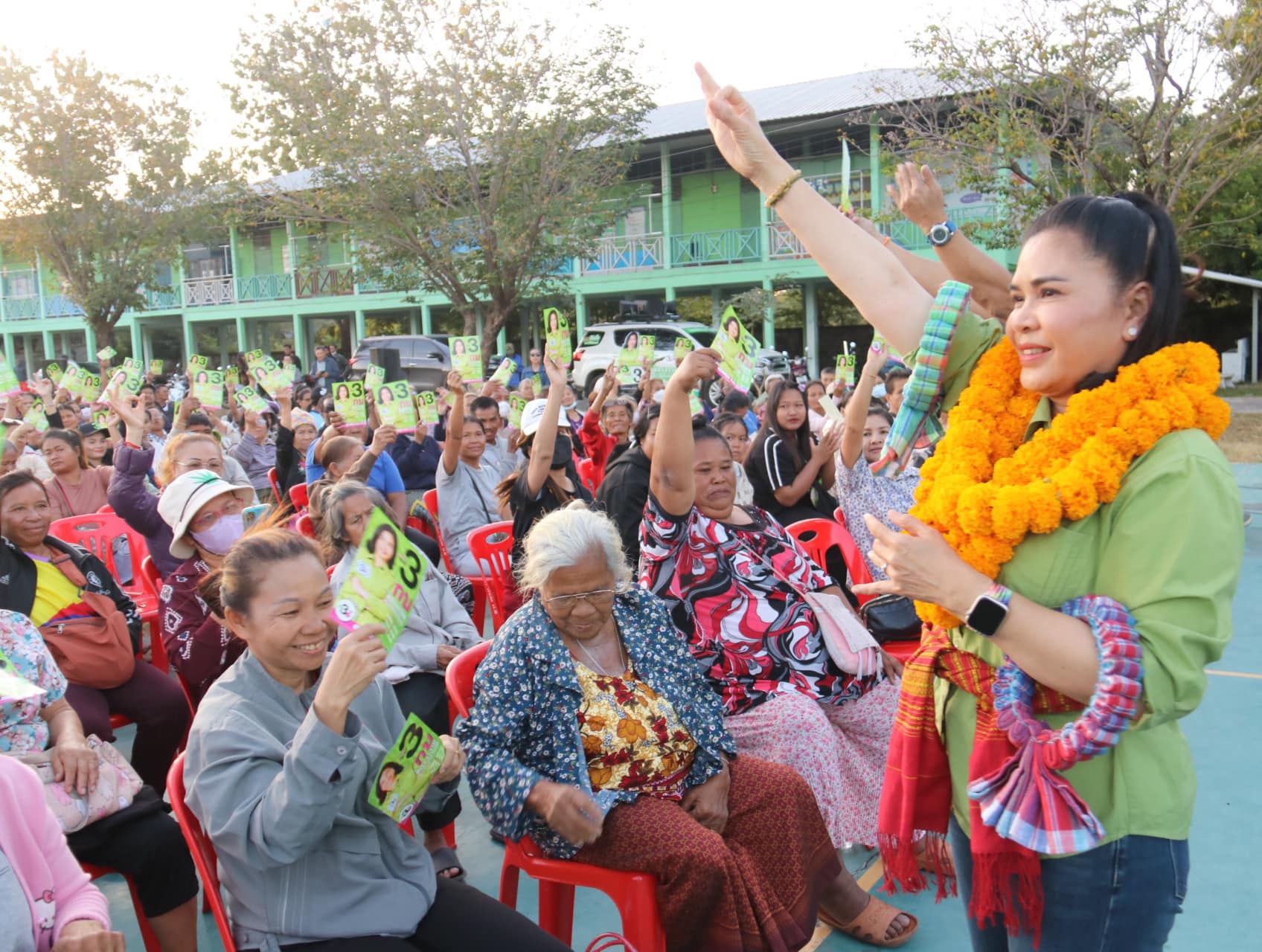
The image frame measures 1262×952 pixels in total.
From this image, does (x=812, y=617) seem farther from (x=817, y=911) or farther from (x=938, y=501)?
(x=938, y=501)

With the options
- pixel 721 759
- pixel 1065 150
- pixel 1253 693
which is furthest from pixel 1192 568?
pixel 1065 150

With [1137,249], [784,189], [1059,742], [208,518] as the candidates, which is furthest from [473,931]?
[208,518]

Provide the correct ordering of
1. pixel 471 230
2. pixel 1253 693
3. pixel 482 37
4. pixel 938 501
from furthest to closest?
pixel 471 230 → pixel 482 37 → pixel 1253 693 → pixel 938 501

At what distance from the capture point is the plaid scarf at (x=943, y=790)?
61.8 inches

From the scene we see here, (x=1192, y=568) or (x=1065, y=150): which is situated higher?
(x=1065, y=150)

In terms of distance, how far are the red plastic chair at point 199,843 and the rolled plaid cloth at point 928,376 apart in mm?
1696

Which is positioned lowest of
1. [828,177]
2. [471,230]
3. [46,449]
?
[46,449]

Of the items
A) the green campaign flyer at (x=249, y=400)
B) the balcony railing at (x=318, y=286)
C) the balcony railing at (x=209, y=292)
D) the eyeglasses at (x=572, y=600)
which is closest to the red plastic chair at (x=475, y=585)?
the eyeglasses at (x=572, y=600)

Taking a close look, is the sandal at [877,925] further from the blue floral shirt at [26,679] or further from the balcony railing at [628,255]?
the balcony railing at [628,255]

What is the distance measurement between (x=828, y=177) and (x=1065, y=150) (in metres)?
8.03

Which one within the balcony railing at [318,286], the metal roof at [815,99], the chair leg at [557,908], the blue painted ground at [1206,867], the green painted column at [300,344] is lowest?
the blue painted ground at [1206,867]

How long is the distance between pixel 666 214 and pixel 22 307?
81.7ft

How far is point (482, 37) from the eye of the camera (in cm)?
1587

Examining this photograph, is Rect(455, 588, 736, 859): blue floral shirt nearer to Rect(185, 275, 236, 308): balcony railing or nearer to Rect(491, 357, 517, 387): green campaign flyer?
Rect(491, 357, 517, 387): green campaign flyer
